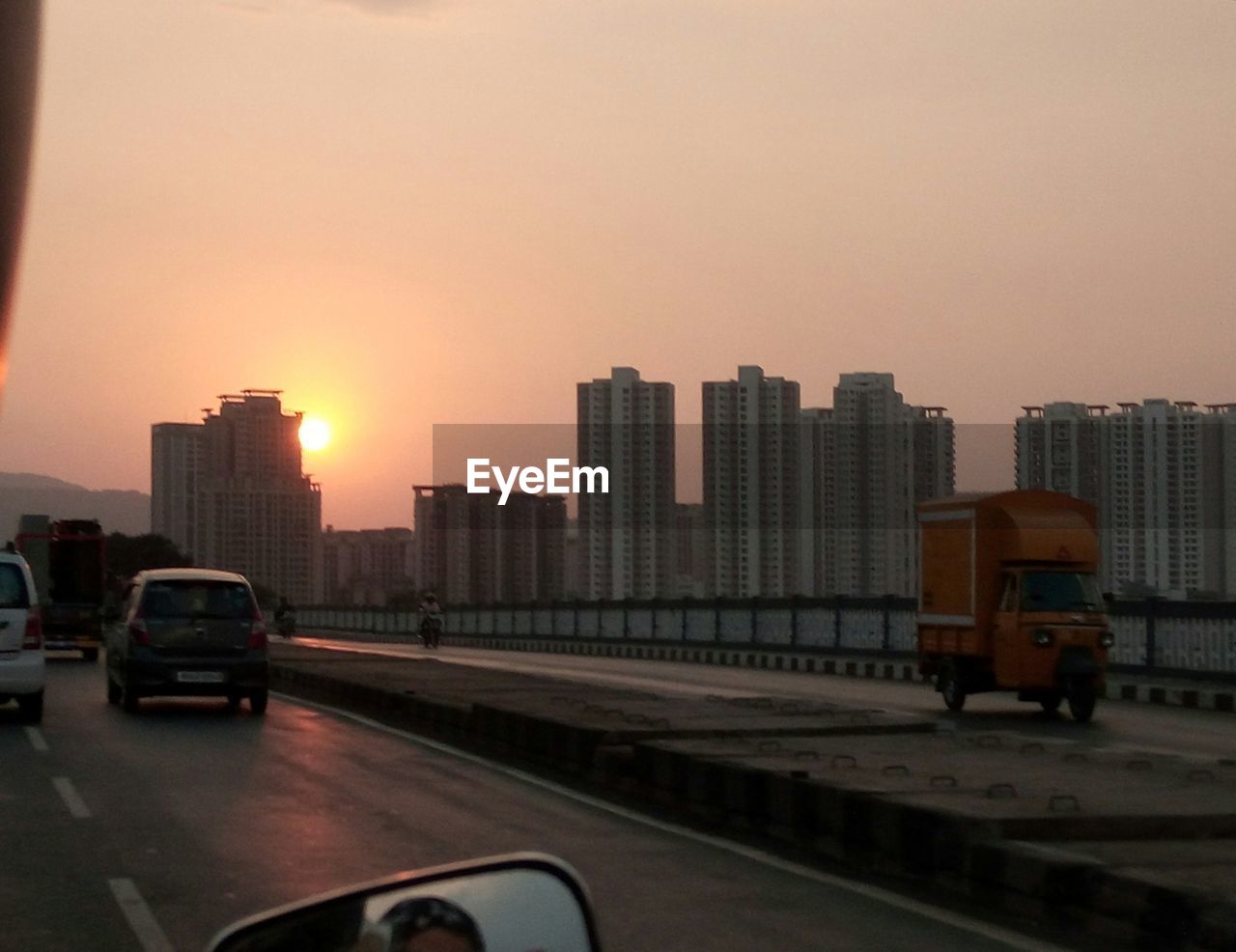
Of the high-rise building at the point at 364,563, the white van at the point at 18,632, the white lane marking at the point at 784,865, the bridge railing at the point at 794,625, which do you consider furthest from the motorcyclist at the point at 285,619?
the high-rise building at the point at 364,563

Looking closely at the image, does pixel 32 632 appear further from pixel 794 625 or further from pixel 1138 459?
pixel 1138 459

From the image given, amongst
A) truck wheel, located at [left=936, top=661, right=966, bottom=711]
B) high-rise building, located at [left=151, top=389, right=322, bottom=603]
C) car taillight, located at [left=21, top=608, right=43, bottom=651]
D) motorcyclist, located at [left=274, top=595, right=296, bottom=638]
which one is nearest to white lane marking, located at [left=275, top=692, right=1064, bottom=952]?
car taillight, located at [left=21, top=608, right=43, bottom=651]

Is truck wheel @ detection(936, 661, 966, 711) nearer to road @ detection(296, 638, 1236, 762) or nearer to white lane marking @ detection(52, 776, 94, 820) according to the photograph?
road @ detection(296, 638, 1236, 762)

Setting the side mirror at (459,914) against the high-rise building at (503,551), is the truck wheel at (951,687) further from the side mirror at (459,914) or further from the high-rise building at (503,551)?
the high-rise building at (503,551)

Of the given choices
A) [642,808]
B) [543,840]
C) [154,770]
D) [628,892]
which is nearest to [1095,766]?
[642,808]

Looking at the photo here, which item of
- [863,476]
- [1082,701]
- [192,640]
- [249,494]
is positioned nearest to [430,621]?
[863,476]

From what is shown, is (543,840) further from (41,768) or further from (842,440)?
(842,440)
